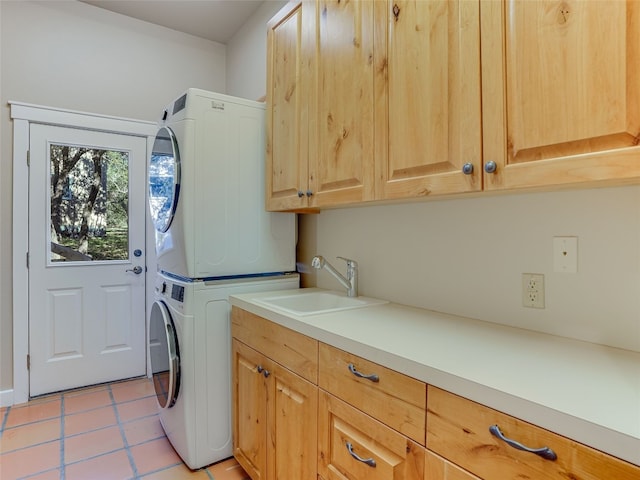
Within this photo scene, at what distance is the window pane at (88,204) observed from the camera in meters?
2.71

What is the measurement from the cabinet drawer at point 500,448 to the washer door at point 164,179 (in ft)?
4.93

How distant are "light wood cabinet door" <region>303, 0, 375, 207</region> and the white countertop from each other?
52 cm

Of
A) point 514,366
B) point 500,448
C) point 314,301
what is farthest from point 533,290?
point 314,301

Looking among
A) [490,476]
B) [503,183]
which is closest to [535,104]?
[503,183]

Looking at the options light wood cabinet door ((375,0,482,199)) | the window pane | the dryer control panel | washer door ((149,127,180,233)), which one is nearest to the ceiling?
the window pane

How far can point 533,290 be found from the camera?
1.18 meters

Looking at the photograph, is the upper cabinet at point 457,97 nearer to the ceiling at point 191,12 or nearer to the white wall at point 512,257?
the white wall at point 512,257

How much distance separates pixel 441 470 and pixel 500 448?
0.57 ft

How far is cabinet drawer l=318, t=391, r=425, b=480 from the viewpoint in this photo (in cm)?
93

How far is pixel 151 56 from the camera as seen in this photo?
299 centimetres

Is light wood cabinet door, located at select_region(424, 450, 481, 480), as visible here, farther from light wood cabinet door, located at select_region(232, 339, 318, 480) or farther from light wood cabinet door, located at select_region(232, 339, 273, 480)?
light wood cabinet door, located at select_region(232, 339, 273, 480)

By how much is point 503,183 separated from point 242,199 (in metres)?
1.33

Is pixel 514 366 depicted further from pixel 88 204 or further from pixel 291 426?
pixel 88 204

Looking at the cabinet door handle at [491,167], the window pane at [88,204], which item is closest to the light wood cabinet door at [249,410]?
the cabinet door handle at [491,167]
